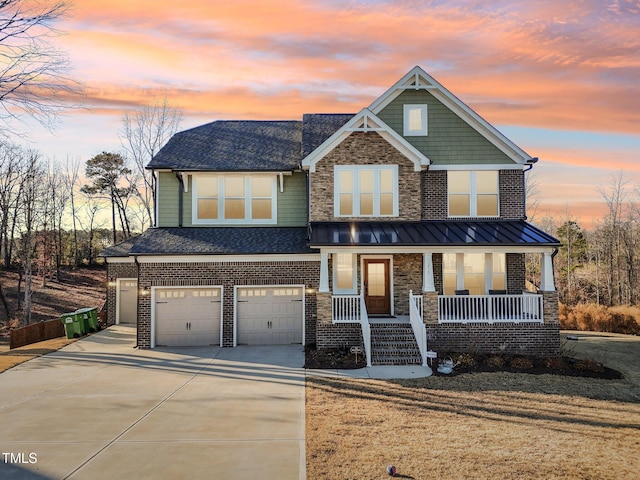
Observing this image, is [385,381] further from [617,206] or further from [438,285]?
[617,206]

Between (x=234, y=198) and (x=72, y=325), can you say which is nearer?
(x=234, y=198)

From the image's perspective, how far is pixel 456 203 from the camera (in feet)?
63.2

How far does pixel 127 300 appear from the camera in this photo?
78.5 feet

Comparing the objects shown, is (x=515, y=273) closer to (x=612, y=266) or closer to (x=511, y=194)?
(x=511, y=194)

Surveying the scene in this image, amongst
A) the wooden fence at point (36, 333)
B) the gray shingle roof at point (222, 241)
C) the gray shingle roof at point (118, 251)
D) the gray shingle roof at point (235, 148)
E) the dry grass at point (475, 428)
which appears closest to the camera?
the dry grass at point (475, 428)

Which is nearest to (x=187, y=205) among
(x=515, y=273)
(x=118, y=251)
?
(x=118, y=251)

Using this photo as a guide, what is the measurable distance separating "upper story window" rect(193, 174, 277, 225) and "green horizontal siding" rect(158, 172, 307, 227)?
30 centimetres

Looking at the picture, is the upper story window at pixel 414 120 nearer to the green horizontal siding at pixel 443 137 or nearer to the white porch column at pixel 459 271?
the green horizontal siding at pixel 443 137

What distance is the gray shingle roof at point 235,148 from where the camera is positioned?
19.9m

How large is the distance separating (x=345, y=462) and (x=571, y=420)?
16.8 ft

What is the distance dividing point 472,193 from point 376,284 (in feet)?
17.9

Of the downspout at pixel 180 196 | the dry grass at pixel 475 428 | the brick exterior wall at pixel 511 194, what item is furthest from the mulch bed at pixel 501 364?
the downspout at pixel 180 196

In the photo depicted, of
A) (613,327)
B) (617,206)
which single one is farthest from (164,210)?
(617,206)

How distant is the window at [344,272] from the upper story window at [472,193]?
4635 millimetres
